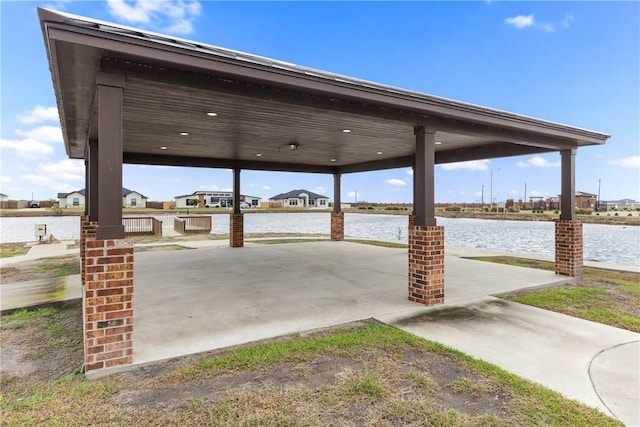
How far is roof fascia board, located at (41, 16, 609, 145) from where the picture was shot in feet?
10.9

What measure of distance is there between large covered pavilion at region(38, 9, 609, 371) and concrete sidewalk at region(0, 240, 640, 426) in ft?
2.65

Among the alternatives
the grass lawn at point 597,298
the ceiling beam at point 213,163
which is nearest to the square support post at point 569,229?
the grass lawn at point 597,298

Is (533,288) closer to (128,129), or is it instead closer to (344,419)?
(344,419)

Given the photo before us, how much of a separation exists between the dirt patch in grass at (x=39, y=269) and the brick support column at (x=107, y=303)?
20.4 ft

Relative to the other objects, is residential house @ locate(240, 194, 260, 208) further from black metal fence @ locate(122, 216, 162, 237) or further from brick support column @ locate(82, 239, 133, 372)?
brick support column @ locate(82, 239, 133, 372)

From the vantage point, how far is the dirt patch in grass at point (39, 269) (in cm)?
841

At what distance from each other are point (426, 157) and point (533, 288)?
12.2 ft

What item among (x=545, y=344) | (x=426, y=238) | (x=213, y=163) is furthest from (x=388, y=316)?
→ (x=213, y=163)

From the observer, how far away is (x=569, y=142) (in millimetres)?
8180

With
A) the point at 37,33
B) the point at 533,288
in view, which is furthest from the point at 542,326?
the point at 37,33

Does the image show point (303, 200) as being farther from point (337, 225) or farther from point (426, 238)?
point (426, 238)

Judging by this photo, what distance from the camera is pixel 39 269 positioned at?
9500mm

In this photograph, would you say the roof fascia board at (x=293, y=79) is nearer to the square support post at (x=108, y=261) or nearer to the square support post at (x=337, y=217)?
the square support post at (x=108, y=261)

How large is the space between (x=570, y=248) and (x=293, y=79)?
7.62m
